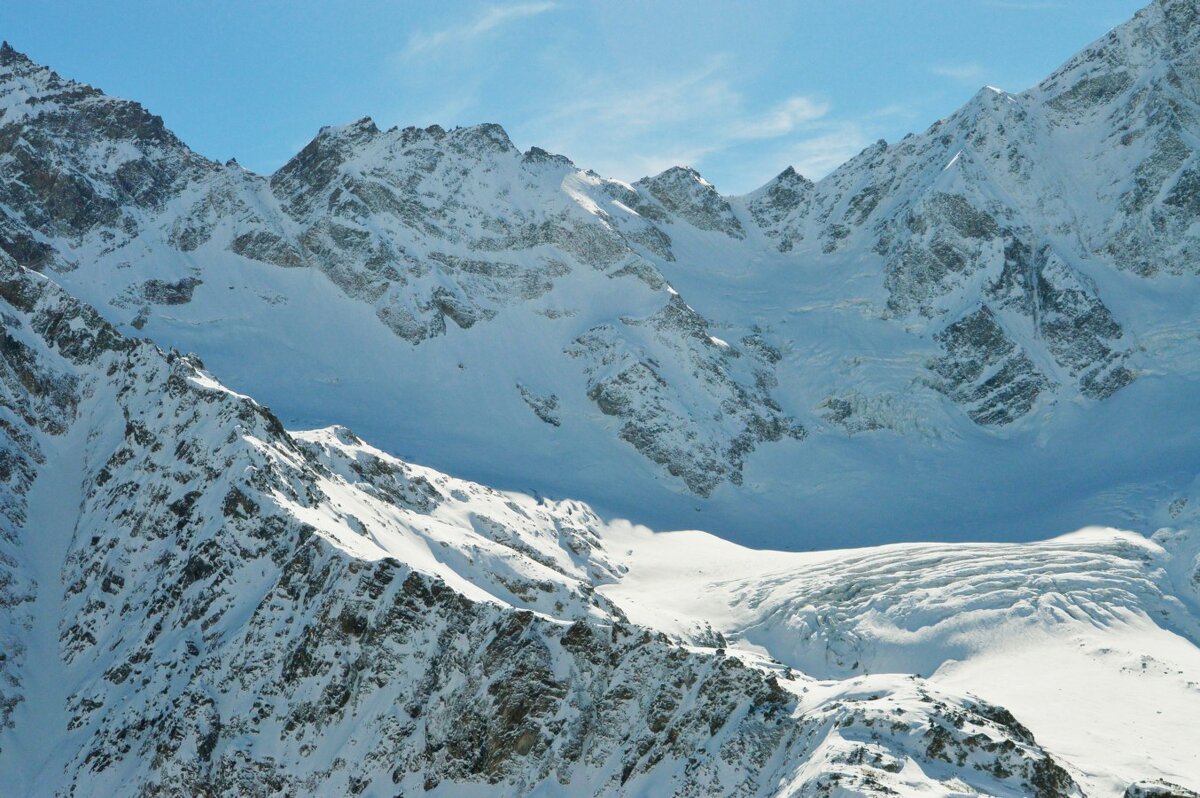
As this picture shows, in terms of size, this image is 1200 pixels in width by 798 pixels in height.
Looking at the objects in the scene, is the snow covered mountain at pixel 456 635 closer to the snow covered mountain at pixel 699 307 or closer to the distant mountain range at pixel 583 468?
the distant mountain range at pixel 583 468

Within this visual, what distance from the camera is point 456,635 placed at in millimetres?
66375

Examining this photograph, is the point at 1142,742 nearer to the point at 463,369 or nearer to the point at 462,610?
the point at 462,610

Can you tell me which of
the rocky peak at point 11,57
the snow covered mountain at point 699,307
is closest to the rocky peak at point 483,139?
the snow covered mountain at point 699,307

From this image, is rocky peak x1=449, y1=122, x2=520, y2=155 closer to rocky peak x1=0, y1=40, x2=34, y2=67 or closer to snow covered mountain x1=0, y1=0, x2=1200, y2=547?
snow covered mountain x1=0, y1=0, x2=1200, y2=547

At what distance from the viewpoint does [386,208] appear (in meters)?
175

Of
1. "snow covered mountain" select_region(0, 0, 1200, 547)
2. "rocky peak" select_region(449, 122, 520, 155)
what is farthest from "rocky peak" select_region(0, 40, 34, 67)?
"rocky peak" select_region(449, 122, 520, 155)

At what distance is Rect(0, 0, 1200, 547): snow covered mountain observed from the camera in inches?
5448

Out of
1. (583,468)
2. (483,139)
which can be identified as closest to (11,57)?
(483,139)

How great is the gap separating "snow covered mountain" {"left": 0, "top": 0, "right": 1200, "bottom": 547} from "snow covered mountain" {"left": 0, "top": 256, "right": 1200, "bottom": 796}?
2117cm

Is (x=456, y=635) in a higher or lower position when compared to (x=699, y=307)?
lower

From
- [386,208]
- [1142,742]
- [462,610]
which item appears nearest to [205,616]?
[462,610]

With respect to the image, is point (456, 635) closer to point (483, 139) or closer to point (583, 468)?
point (583, 468)

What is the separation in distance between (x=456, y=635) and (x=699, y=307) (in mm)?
119912

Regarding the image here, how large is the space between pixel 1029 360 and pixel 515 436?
7072cm
